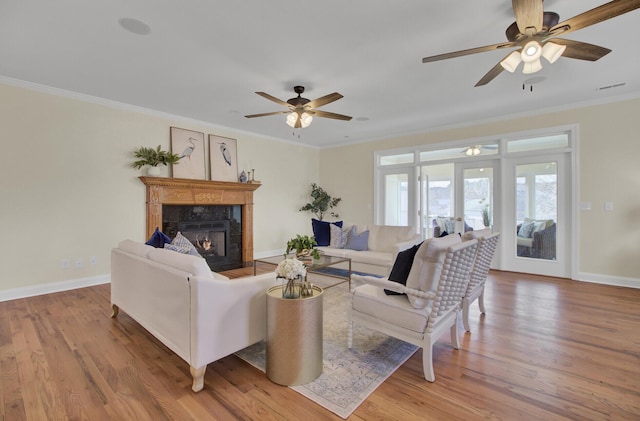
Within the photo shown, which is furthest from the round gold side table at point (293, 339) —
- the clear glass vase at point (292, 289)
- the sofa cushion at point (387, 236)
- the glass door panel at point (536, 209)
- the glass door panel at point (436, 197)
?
the glass door panel at point (536, 209)

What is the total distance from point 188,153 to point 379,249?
12.3 feet

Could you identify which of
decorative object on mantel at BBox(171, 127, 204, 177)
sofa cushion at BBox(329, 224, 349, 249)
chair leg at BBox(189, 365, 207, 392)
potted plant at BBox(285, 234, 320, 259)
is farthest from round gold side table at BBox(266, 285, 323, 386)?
decorative object on mantel at BBox(171, 127, 204, 177)

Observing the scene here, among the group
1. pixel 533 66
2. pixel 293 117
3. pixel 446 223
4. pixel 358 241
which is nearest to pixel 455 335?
pixel 533 66

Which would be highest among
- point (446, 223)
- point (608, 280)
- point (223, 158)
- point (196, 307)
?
point (223, 158)

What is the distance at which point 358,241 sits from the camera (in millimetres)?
4895

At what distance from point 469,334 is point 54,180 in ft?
17.6

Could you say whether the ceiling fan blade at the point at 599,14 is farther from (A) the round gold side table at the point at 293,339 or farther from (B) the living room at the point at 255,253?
(A) the round gold side table at the point at 293,339

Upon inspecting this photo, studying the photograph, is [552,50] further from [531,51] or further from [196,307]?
[196,307]

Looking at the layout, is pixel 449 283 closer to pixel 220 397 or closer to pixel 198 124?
pixel 220 397

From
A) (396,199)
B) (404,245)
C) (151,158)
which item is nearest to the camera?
(404,245)

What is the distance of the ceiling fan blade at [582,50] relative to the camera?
2.18 metres

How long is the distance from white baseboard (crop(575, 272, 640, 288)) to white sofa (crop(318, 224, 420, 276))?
2.57 meters

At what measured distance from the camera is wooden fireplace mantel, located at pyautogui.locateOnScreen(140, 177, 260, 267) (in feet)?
15.5

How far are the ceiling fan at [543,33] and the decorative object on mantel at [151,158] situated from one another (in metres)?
4.15
